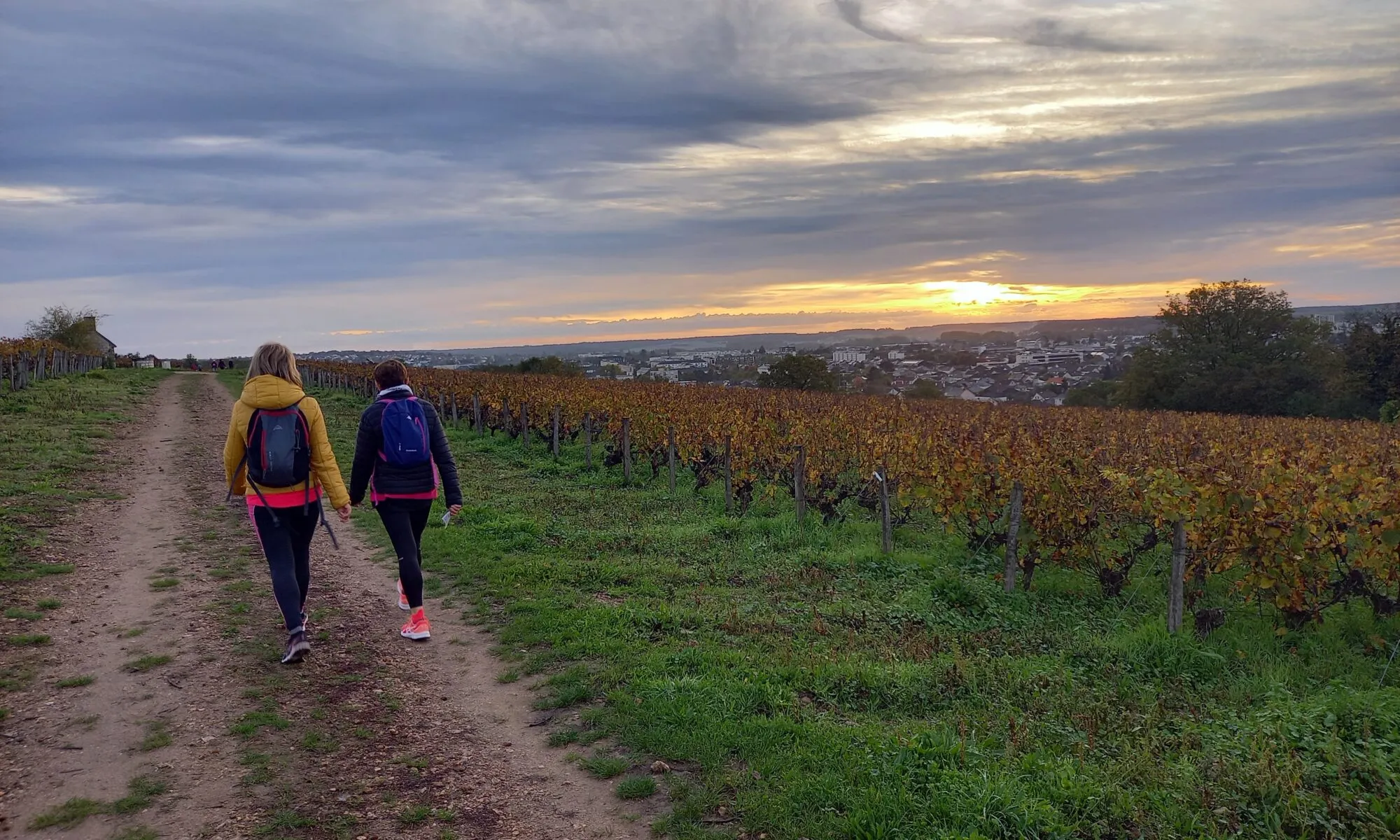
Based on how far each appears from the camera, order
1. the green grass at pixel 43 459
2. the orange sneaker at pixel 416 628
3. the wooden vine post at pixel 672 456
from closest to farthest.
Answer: the orange sneaker at pixel 416 628
the green grass at pixel 43 459
the wooden vine post at pixel 672 456

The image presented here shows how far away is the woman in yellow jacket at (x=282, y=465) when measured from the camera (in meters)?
5.45

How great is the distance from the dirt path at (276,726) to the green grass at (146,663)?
0.06 ft

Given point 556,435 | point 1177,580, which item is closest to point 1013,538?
point 1177,580

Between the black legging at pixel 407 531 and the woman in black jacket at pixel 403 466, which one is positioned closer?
the woman in black jacket at pixel 403 466

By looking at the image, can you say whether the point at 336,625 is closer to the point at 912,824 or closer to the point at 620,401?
the point at 912,824

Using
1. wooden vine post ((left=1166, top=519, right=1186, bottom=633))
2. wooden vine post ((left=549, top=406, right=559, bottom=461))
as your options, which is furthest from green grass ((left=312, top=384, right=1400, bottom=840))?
wooden vine post ((left=549, top=406, right=559, bottom=461))

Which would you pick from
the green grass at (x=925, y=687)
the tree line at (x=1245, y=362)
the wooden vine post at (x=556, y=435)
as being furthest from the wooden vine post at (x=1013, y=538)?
the tree line at (x=1245, y=362)

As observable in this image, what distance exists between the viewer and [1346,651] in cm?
693

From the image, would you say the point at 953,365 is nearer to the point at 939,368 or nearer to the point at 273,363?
the point at 939,368

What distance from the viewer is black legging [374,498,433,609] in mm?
6098

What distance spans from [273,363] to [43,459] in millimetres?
11461

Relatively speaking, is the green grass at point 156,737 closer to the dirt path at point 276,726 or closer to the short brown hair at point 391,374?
the dirt path at point 276,726

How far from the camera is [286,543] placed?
18.4ft

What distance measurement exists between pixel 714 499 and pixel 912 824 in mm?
9461
